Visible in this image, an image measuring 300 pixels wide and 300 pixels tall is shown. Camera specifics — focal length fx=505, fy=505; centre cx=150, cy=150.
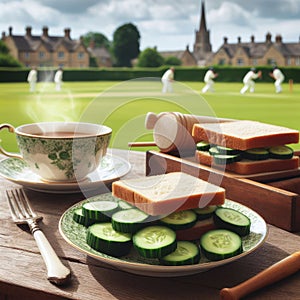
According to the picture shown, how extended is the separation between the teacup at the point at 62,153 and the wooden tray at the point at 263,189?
171 mm

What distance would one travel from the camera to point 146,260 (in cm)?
69

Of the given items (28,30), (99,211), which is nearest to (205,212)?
(99,211)

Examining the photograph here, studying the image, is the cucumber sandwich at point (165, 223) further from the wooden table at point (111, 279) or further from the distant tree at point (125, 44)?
the distant tree at point (125, 44)

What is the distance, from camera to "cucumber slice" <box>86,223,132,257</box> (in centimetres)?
69

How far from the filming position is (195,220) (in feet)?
2.44

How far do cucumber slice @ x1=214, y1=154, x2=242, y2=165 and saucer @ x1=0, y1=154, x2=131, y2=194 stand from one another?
0.76 feet

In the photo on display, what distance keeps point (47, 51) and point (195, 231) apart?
4889 centimetres

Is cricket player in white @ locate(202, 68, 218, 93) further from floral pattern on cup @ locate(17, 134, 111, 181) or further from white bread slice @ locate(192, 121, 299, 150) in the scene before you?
floral pattern on cup @ locate(17, 134, 111, 181)

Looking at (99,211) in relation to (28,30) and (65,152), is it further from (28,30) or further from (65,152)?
(28,30)

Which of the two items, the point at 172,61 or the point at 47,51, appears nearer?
the point at 47,51

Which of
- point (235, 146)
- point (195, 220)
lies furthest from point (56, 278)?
point (235, 146)

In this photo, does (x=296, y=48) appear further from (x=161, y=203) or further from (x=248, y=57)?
(x=161, y=203)

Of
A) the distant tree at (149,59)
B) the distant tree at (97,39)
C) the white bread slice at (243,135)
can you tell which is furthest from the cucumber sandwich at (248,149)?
the distant tree at (97,39)

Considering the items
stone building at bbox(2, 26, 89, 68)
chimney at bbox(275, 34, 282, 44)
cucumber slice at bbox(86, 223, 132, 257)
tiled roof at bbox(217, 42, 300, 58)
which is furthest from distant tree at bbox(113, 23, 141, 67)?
cucumber slice at bbox(86, 223, 132, 257)
